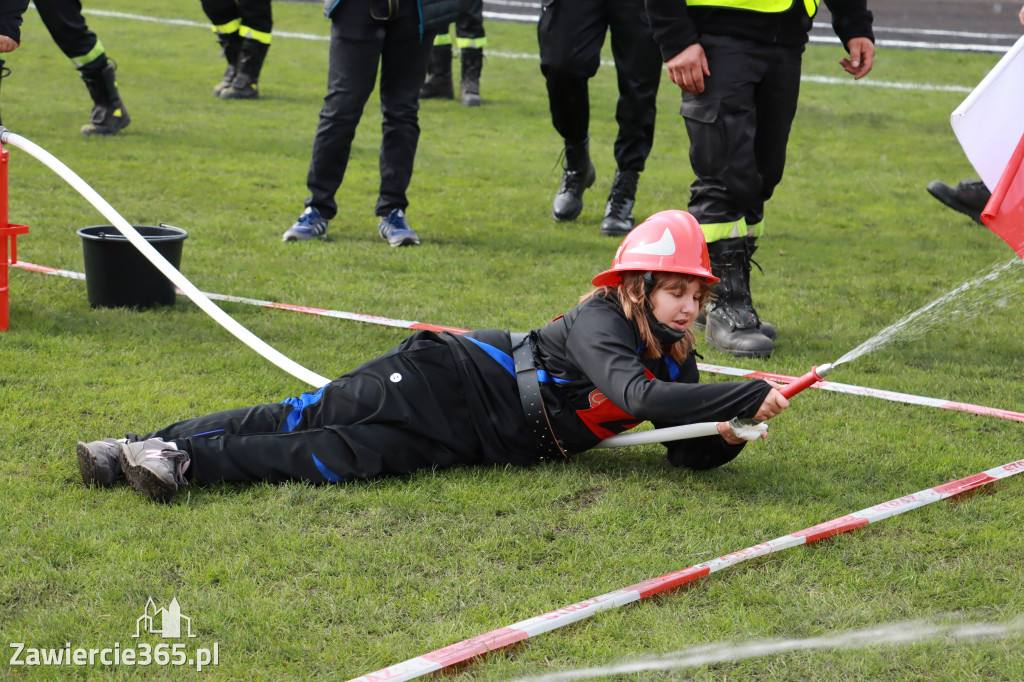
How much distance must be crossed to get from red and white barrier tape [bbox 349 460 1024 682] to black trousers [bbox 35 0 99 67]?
7.37 m

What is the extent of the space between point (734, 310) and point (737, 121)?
0.88 metres

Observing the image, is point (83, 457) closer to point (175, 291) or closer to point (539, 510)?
point (539, 510)

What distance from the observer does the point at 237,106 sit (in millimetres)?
11844

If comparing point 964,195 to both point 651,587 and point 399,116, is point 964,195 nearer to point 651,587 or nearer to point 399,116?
point 399,116

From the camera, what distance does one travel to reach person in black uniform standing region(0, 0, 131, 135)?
857cm

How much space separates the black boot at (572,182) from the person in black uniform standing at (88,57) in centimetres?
403

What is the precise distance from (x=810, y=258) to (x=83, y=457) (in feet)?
16.4

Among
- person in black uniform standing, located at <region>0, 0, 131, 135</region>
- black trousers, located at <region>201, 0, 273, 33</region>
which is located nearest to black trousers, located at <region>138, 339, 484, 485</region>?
person in black uniform standing, located at <region>0, 0, 131, 135</region>

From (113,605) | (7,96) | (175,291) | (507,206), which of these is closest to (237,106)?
(7,96)

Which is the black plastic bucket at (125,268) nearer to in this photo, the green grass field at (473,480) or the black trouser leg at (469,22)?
the green grass field at (473,480)

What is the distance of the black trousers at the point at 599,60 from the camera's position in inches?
273

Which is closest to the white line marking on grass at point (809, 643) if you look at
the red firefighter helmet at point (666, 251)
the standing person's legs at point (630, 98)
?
the red firefighter helmet at point (666, 251)

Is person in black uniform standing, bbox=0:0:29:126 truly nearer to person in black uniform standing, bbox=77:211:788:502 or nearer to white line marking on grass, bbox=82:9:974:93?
person in black uniform standing, bbox=77:211:788:502

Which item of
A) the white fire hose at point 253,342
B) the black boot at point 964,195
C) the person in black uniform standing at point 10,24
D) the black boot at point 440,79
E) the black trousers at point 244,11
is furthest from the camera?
the black boot at point 440,79
